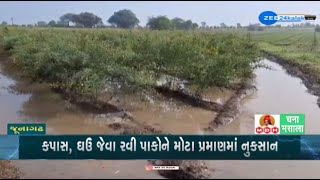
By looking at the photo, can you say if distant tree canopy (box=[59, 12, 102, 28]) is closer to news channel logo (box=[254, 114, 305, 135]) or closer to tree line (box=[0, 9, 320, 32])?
tree line (box=[0, 9, 320, 32])

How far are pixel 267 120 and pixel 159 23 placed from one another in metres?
2.52

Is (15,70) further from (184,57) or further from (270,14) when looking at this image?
(270,14)

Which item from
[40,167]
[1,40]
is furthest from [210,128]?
[1,40]

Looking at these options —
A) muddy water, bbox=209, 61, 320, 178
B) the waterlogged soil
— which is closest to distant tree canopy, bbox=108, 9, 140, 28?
the waterlogged soil

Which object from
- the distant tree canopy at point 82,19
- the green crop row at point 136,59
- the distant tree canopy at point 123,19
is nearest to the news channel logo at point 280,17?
the distant tree canopy at point 123,19

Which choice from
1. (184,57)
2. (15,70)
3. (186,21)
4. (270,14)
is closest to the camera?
(270,14)

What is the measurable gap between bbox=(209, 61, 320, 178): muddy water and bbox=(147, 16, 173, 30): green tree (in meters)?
1.78

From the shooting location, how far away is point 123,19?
17.4 ft

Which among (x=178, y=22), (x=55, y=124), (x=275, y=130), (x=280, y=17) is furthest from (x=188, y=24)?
(x=55, y=124)

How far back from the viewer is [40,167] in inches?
186

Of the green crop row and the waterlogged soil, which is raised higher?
the green crop row

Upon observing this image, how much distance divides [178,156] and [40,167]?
1.74 meters

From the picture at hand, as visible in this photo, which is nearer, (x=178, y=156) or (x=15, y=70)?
(x=178, y=156)

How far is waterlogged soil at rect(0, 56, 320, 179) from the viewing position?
15.2 feet
